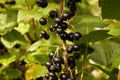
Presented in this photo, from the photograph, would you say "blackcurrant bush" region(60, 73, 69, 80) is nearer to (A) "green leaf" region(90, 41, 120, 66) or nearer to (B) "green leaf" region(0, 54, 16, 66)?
(A) "green leaf" region(90, 41, 120, 66)

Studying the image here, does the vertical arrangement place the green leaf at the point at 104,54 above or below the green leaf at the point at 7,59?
above

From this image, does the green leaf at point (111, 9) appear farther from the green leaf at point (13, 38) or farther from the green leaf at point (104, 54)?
the green leaf at point (13, 38)

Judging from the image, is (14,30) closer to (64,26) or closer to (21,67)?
(21,67)

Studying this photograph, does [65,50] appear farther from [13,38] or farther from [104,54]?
[13,38]

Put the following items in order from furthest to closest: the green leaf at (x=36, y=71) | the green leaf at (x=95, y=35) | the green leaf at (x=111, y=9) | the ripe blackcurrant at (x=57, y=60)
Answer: the green leaf at (x=36, y=71) → the green leaf at (x=111, y=9) → the green leaf at (x=95, y=35) → the ripe blackcurrant at (x=57, y=60)

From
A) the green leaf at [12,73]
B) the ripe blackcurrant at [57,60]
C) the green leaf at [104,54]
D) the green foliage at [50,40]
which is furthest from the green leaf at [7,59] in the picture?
the ripe blackcurrant at [57,60]

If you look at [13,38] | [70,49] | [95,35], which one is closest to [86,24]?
[95,35]

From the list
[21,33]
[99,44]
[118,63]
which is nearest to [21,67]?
[21,33]
